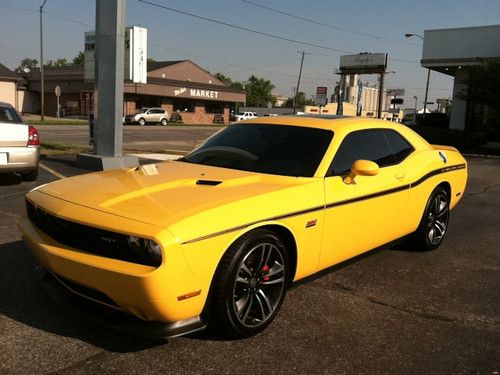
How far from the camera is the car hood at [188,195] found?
9.79 ft

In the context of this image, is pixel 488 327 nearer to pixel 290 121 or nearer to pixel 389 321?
pixel 389 321

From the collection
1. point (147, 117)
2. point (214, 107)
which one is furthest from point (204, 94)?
point (147, 117)

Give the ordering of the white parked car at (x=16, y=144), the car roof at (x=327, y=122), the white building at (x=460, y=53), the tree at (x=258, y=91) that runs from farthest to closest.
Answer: the tree at (x=258, y=91) → the white building at (x=460, y=53) → the white parked car at (x=16, y=144) → the car roof at (x=327, y=122)

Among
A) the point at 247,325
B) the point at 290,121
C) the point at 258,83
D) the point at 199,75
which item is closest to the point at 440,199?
the point at 290,121

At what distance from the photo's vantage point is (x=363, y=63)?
198 feet

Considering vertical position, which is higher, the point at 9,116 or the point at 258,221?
the point at 9,116

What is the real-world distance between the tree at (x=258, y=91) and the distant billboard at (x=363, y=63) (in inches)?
2857

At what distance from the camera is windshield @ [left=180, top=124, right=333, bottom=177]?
4082mm

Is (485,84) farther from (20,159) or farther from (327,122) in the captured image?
(327,122)

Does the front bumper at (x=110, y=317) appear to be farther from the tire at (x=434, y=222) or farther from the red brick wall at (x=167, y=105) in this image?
the red brick wall at (x=167, y=105)

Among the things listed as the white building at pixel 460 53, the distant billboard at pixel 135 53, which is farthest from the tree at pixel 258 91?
the distant billboard at pixel 135 53

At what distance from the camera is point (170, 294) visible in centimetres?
280

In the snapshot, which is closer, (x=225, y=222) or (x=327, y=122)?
(x=225, y=222)

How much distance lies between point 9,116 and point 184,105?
50.8 metres
